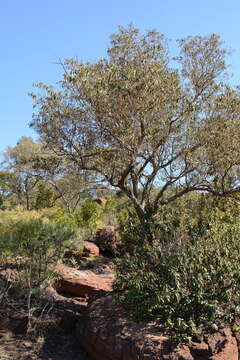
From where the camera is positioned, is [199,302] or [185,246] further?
[185,246]

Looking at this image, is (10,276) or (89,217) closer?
(10,276)

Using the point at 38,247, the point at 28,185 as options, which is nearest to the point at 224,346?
the point at 38,247

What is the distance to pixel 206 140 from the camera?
367 inches

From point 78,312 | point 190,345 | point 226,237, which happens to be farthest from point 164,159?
point 190,345

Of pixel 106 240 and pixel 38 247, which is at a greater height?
pixel 106 240

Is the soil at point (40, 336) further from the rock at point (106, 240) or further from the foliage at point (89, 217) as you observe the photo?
the foliage at point (89, 217)

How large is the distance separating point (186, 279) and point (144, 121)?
3.92 metres

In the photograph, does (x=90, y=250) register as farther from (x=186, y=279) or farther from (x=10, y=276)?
(x=186, y=279)

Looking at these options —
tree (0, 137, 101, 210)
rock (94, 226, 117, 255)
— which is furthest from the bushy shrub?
tree (0, 137, 101, 210)

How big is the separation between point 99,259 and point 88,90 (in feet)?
20.1

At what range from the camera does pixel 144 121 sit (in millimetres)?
9000

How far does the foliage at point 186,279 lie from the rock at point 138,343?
0.73ft

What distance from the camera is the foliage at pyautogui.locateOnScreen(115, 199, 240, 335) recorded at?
19.9 feet

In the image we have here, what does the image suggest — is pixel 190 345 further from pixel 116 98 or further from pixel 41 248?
pixel 116 98
